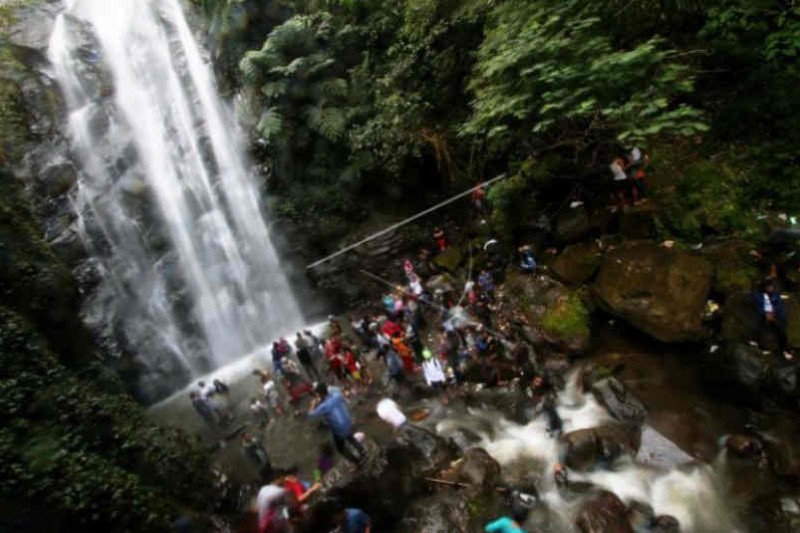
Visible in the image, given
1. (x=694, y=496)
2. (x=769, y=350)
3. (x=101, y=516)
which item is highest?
(x=101, y=516)

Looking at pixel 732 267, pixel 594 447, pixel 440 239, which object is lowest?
pixel 594 447

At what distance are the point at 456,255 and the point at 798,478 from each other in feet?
28.6

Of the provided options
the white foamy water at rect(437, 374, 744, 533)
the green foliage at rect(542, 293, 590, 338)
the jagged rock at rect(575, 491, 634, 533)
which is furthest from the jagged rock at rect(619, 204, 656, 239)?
the jagged rock at rect(575, 491, 634, 533)

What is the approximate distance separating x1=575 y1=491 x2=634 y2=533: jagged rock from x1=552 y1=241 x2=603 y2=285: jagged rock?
5117 millimetres

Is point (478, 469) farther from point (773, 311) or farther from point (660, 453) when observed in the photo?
point (773, 311)

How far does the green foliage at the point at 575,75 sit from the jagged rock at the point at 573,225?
8.32 ft

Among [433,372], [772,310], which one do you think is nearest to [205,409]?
[433,372]

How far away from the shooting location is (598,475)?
7199 mm

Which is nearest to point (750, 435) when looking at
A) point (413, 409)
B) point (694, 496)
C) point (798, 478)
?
point (798, 478)

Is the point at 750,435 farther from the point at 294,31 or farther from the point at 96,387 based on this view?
the point at 294,31

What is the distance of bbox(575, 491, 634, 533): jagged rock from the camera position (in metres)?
6.08

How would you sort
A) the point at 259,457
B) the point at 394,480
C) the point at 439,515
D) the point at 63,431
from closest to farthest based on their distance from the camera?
1. the point at 439,515
2. the point at 394,480
3. the point at 63,431
4. the point at 259,457

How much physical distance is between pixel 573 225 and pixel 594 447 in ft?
18.0

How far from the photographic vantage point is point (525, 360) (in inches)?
372
